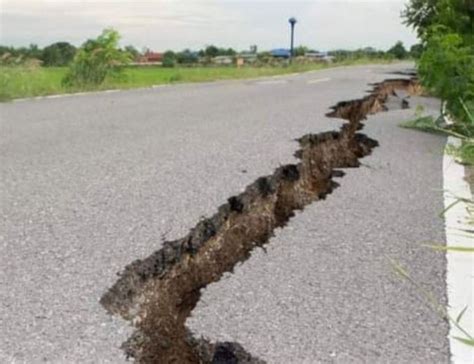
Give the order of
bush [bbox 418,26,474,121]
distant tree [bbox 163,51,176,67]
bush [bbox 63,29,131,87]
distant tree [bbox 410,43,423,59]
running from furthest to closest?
distant tree [bbox 163,51,176,67] < bush [bbox 63,29,131,87] < distant tree [bbox 410,43,423,59] < bush [bbox 418,26,474,121]

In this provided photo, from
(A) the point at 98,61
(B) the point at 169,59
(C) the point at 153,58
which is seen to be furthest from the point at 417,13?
(C) the point at 153,58

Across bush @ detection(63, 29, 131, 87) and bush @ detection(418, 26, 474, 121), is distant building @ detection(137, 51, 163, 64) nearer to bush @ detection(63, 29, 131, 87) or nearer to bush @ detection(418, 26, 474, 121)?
bush @ detection(63, 29, 131, 87)

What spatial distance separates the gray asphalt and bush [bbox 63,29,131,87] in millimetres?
8069

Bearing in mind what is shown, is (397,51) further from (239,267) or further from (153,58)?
(239,267)

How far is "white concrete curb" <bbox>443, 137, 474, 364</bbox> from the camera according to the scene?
198 centimetres

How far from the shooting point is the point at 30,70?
12750 millimetres

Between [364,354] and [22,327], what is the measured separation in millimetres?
1206

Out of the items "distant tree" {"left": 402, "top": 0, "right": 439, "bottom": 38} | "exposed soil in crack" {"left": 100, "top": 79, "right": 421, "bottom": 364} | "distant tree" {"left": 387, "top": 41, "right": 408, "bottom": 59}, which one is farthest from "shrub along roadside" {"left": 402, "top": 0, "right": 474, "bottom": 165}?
"distant tree" {"left": 387, "top": 41, "right": 408, "bottom": 59}

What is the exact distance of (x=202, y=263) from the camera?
9.25 feet

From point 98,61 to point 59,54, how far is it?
3.94m

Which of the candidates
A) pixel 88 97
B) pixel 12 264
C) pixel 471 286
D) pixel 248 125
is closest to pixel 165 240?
pixel 12 264

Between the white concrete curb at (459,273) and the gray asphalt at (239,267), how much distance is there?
0.16ft

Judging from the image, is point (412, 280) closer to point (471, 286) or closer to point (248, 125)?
point (471, 286)

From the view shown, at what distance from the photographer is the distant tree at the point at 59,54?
1530 centimetres
